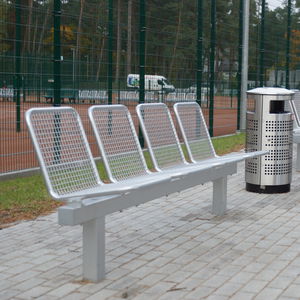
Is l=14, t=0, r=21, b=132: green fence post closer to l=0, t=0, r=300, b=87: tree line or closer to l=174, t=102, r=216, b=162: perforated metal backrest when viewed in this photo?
l=0, t=0, r=300, b=87: tree line

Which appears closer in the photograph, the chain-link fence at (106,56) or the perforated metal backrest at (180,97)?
the chain-link fence at (106,56)

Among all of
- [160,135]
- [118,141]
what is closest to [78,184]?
[118,141]

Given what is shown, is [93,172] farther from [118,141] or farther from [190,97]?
[190,97]

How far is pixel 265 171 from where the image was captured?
7496 mm

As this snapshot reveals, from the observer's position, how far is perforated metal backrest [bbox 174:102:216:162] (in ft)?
21.5

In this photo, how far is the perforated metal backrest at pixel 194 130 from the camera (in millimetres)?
6539

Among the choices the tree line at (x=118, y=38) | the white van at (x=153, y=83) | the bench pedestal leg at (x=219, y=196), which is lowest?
the bench pedestal leg at (x=219, y=196)

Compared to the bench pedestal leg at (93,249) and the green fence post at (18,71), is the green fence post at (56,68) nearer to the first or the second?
the green fence post at (18,71)

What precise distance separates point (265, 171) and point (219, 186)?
1.31 metres

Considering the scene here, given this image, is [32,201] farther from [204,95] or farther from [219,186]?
[204,95]

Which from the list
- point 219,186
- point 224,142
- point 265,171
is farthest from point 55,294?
point 224,142

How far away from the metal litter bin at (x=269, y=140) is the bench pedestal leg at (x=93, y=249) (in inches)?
142

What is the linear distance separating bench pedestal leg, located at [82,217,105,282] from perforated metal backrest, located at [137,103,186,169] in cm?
158

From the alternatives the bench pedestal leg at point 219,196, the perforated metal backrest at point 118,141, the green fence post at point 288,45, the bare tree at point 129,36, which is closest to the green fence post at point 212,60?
the bare tree at point 129,36
